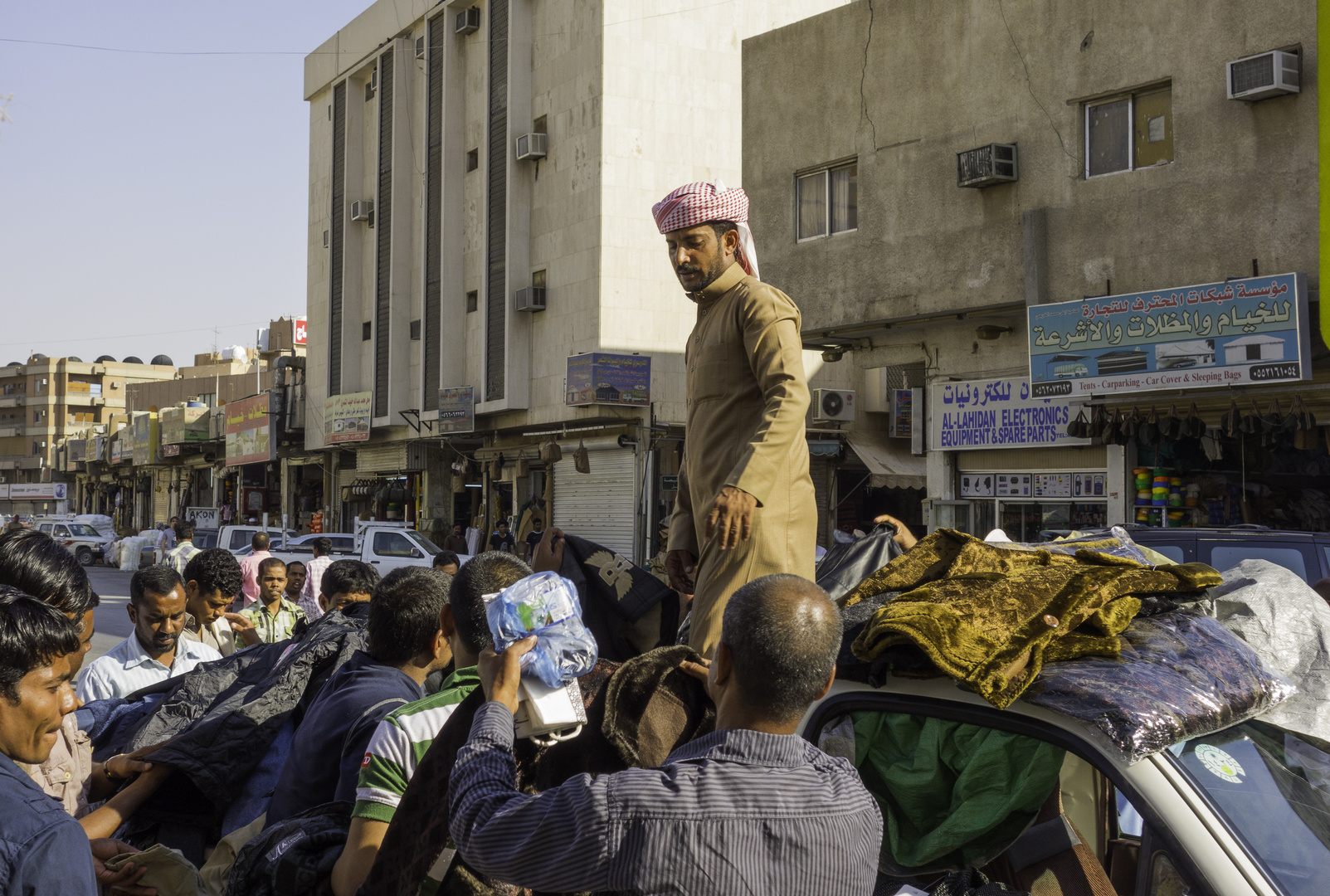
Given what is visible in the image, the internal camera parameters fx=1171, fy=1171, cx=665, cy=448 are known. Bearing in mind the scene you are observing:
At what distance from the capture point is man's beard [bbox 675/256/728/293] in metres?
3.38

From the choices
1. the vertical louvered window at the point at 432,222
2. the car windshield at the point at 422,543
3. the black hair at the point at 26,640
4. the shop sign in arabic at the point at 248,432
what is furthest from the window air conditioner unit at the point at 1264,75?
the shop sign in arabic at the point at 248,432

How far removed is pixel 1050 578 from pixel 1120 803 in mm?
858

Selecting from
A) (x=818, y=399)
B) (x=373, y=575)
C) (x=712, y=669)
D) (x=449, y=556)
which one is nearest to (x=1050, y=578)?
(x=712, y=669)

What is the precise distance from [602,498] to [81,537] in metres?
24.9

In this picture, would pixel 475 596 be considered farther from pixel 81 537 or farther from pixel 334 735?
pixel 81 537

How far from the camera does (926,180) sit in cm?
1480

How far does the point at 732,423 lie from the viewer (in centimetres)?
335

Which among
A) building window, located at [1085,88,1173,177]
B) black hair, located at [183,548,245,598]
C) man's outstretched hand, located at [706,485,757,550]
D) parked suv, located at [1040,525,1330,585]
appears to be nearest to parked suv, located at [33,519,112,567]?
building window, located at [1085,88,1173,177]

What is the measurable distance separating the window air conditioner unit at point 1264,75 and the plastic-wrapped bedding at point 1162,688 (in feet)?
35.3

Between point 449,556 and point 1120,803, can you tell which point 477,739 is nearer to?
point 1120,803

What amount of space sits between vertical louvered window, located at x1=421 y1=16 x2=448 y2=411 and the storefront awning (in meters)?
12.5

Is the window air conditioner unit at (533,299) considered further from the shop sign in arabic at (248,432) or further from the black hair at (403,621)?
the black hair at (403,621)

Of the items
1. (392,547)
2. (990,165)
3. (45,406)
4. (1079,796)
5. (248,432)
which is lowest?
(392,547)

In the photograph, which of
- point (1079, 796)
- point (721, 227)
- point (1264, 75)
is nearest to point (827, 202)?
point (1264, 75)
